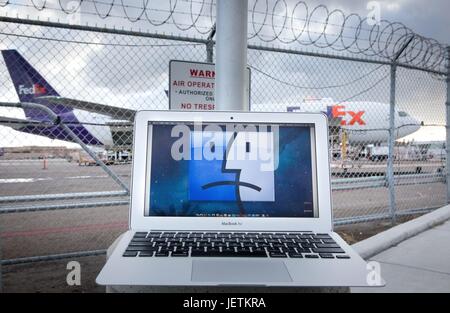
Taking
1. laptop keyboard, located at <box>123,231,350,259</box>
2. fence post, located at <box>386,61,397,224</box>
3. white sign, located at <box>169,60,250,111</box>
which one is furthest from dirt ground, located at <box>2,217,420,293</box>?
fence post, located at <box>386,61,397,224</box>

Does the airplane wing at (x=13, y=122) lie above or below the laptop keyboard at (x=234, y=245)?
above

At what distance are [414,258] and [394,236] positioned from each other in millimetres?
536

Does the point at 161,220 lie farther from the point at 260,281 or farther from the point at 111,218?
the point at 111,218

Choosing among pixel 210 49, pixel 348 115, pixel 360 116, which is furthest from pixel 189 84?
pixel 360 116

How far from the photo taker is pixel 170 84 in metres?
3.19

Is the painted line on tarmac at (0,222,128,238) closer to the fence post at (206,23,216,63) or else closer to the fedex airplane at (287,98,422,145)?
the fence post at (206,23,216,63)

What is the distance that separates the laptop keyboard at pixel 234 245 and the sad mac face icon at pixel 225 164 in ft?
0.49

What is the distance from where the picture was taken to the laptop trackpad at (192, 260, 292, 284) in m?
1.07

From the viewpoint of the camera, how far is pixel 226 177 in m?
1.49

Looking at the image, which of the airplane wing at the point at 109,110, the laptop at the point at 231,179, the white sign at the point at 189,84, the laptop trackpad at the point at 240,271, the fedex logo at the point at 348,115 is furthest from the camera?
the fedex logo at the point at 348,115

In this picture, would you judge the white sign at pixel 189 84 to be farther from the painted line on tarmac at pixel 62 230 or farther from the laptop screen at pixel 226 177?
the painted line on tarmac at pixel 62 230

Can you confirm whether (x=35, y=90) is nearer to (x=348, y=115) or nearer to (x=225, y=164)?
(x=348, y=115)

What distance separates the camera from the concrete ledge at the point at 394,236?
12.4 feet

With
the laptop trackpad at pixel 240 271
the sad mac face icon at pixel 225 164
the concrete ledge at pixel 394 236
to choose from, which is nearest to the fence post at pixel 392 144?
the concrete ledge at pixel 394 236
